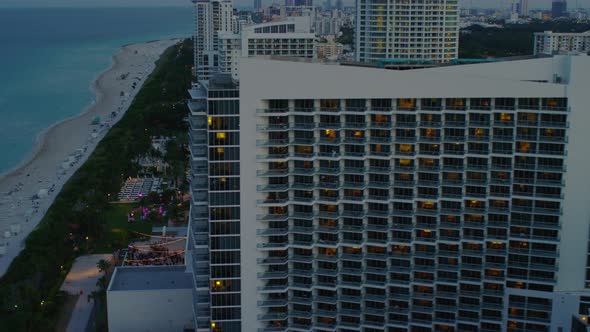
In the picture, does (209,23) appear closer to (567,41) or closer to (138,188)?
(567,41)

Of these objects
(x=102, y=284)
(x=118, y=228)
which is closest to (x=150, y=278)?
(x=102, y=284)

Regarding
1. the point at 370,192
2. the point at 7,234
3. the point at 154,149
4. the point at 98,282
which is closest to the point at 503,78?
the point at 370,192

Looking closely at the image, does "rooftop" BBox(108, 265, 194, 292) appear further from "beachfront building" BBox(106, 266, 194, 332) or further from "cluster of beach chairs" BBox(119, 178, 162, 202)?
"cluster of beach chairs" BBox(119, 178, 162, 202)

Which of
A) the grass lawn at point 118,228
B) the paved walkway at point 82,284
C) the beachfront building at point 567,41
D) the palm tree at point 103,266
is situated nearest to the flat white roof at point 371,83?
the paved walkway at point 82,284

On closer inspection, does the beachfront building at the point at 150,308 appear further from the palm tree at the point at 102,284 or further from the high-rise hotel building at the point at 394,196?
the high-rise hotel building at the point at 394,196

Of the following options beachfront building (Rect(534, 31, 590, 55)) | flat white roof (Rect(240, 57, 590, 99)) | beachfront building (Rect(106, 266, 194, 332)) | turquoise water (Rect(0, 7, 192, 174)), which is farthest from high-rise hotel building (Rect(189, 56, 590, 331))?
beachfront building (Rect(534, 31, 590, 55))

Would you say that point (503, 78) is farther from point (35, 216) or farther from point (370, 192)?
point (35, 216)
